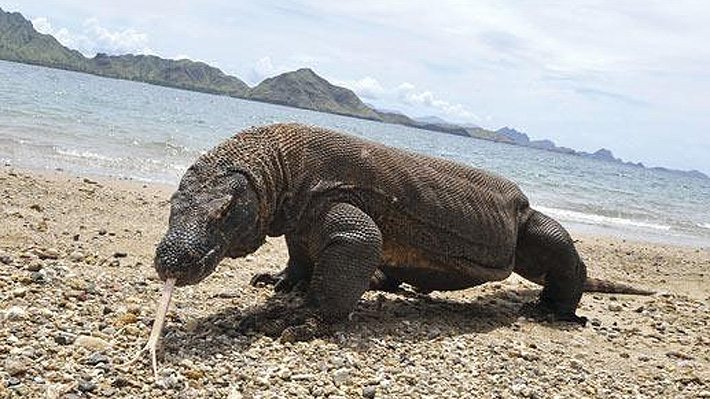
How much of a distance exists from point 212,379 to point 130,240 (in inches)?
232

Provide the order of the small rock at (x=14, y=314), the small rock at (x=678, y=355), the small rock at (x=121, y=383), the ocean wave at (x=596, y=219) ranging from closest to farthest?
the small rock at (x=121, y=383) < the small rock at (x=14, y=314) < the small rock at (x=678, y=355) < the ocean wave at (x=596, y=219)

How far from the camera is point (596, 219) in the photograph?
1292 inches

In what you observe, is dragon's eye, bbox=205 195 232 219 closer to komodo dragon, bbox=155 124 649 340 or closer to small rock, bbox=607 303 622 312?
komodo dragon, bbox=155 124 649 340

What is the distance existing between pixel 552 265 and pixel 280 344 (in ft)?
14.0

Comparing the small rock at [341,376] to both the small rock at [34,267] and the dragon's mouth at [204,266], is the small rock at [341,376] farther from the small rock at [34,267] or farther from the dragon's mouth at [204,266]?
the small rock at [34,267]

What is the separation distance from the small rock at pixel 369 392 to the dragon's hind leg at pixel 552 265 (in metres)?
4.21

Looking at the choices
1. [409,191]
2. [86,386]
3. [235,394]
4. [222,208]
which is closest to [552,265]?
[409,191]

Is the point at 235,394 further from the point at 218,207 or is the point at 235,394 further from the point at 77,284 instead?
the point at 77,284

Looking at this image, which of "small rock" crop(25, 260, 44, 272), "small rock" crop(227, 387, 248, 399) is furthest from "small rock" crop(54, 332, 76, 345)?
"small rock" crop(25, 260, 44, 272)

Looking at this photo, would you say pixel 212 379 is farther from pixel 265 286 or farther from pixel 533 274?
pixel 533 274

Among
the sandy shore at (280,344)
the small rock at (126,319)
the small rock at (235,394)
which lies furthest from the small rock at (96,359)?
the small rock at (235,394)

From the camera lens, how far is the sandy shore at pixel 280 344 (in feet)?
19.0

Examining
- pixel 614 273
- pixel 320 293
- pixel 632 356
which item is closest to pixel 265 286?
pixel 320 293

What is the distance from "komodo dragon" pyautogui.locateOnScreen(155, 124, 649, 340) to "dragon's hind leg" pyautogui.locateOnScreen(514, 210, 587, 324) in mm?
13
